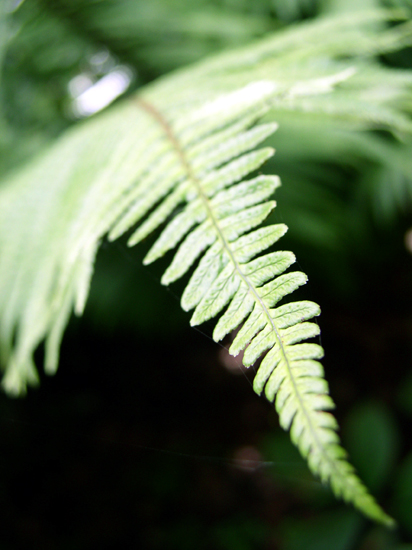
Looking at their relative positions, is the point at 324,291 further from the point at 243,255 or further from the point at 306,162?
the point at 243,255

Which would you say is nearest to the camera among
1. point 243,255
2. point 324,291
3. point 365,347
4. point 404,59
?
point 243,255

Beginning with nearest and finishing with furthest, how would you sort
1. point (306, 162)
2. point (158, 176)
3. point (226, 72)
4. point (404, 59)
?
1. point (158, 176)
2. point (226, 72)
3. point (404, 59)
4. point (306, 162)

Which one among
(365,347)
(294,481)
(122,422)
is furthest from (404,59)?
(122,422)

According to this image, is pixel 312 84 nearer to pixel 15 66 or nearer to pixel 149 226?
pixel 149 226

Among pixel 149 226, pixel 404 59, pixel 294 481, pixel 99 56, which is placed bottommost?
pixel 294 481

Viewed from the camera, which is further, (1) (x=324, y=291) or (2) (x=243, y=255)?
(1) (x=324, y=291)

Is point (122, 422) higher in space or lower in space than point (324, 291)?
lower
